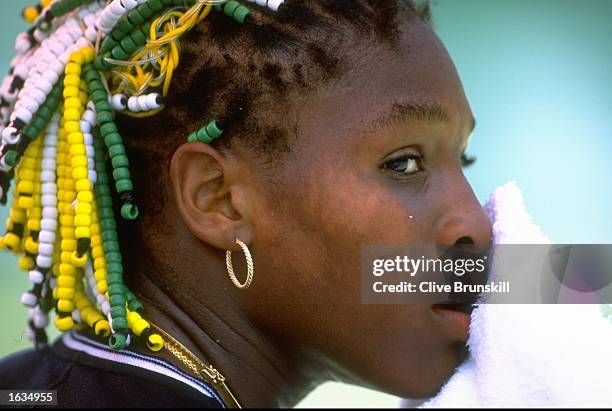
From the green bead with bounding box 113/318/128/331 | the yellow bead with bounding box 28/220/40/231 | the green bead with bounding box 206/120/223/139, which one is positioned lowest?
the green bead with bounding box 113/318/128/331

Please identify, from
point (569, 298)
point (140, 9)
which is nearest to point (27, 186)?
point (140, 9)

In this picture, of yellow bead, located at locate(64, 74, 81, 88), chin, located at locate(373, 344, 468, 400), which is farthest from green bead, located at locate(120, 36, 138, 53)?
chin, located at locate(373, 344, 468, 400)

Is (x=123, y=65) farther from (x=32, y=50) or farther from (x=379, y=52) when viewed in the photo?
(x=379, y=52)

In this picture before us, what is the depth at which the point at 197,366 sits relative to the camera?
1465mm

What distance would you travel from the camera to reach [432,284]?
4.81 feet

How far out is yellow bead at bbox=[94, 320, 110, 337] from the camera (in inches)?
57.7

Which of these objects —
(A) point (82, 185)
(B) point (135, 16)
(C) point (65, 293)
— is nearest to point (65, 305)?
(C) point (65, 293)

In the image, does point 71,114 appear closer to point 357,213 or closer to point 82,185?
point 82,185

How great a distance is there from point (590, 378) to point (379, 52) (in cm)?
66

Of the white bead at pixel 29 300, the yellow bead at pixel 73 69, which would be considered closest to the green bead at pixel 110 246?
the white bead at pixel 29 300

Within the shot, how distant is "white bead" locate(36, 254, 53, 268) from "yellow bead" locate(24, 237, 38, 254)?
0.05 feet

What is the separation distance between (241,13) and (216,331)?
0.57 metres

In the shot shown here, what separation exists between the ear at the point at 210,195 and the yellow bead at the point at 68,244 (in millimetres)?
198

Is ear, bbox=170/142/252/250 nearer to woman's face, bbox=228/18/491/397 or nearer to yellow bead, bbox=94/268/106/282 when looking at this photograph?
woman's face, bbox=228/18/491/397
